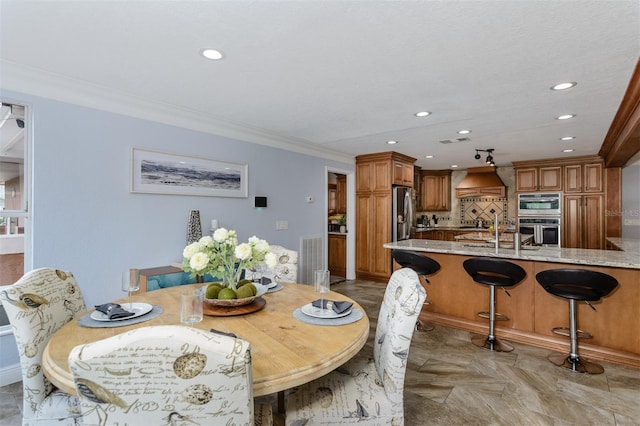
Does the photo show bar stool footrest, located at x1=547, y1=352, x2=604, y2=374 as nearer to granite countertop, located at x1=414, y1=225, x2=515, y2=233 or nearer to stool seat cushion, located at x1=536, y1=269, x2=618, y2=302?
stool seat cushion, located at x1=536, y1=269, x2=618, y2=302

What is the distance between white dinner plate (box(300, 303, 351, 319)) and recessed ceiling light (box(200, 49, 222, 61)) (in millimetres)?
1711

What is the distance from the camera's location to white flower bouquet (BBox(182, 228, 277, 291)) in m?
1.67

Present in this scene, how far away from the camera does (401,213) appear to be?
18.5 ft

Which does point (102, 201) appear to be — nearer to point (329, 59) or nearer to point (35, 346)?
point (35, 346)

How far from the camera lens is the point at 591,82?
2512mm

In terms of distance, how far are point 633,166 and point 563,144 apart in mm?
1516

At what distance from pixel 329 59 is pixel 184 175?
2.05 meters

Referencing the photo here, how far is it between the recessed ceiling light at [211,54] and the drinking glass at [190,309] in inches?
61.6

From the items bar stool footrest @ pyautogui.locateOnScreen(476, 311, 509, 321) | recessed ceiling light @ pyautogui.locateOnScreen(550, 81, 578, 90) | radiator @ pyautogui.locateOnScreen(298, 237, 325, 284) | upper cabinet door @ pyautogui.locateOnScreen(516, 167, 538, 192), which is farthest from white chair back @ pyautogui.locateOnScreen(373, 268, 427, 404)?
upper cabinet door @ pyautogui.locateOnScreen(516, 167, 538, 192)

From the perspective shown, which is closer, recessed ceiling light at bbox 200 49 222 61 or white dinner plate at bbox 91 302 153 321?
white dinner plate at bbox 91 302 153 321

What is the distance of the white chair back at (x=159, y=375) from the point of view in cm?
75

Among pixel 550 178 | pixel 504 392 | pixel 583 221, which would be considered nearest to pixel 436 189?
pixel 550 178

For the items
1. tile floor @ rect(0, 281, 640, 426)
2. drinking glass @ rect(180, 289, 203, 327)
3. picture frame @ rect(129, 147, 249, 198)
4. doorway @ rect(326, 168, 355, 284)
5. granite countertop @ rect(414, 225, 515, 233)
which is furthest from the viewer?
granite countertop @ rect(414, 225, 515, 233)

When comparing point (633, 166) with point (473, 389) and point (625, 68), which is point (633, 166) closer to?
point (625, 68)
